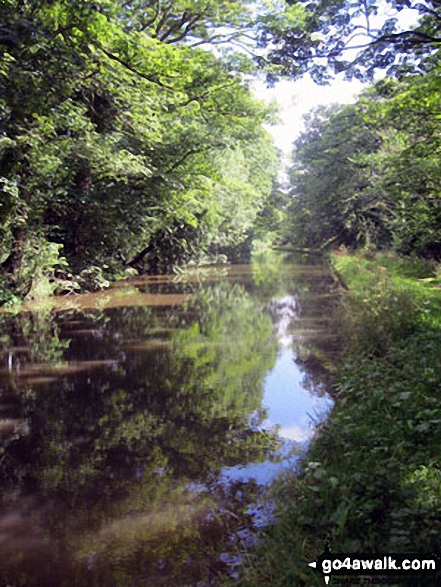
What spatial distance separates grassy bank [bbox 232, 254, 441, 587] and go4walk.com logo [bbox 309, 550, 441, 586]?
5 centimetres

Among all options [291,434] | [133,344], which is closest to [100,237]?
[133,344]

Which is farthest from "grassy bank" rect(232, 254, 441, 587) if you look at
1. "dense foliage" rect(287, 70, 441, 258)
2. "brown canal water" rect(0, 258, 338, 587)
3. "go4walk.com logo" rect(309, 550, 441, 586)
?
"dense foliage" rect(287, 70, 441, 258)

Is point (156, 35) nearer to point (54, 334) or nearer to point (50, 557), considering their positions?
point (54, 334)

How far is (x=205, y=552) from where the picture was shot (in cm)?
380

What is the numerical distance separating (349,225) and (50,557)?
105 ft

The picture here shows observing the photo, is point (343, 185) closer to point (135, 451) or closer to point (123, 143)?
point (123, 143)

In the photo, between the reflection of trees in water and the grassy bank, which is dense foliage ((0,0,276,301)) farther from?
the grassy bank

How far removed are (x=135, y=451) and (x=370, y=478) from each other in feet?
8.78

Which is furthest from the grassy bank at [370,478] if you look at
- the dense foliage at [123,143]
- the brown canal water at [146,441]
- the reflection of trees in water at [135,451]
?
the dense foliage at [123,143]

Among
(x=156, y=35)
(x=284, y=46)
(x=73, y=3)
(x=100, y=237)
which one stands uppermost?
(x=156, y=35)

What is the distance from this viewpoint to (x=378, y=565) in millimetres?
2992

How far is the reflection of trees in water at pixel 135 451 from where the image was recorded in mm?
3848

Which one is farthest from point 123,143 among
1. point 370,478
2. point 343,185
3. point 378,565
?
point 378,565

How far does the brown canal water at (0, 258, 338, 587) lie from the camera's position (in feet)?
12.5
